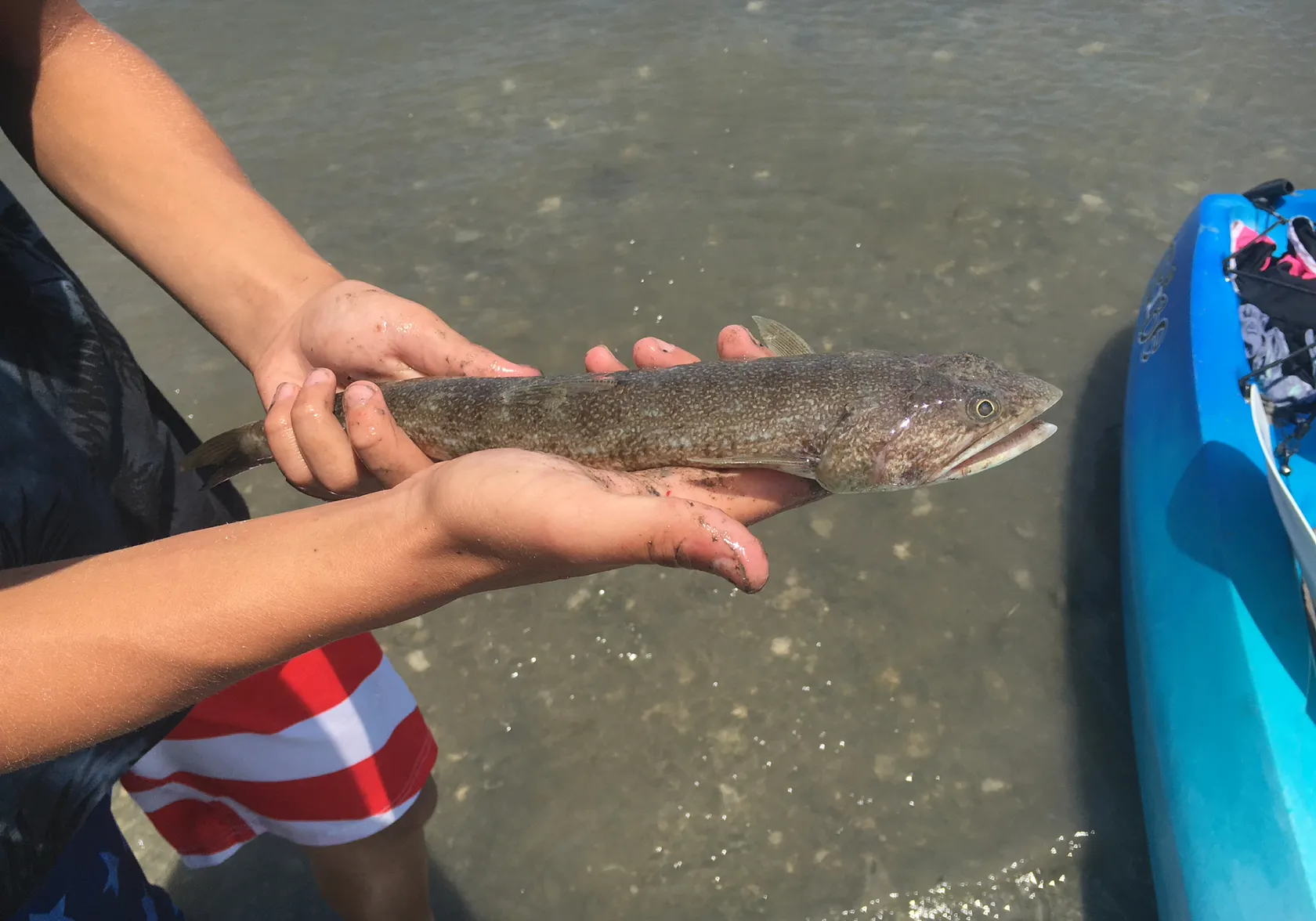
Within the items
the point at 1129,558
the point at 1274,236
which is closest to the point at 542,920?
the point at 1129,558

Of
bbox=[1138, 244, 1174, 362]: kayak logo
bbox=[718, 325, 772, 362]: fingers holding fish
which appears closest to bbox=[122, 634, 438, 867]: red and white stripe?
bbox=[718, 325, 772, 362]: fingers holding fish

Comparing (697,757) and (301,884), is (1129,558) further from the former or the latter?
(301,884)

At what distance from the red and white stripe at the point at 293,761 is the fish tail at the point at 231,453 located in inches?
33.1

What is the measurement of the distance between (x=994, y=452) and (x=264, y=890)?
4.38 meters

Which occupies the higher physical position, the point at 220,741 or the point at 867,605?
the point at 220,741

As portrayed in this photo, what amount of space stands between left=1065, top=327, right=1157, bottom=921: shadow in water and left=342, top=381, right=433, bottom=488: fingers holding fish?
4101mm

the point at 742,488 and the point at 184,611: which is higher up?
the point at 184,611

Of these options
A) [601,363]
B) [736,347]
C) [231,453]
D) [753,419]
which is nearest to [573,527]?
[753,419]

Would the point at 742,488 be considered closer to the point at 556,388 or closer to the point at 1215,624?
the point at 556,388

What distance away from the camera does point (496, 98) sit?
390 inches

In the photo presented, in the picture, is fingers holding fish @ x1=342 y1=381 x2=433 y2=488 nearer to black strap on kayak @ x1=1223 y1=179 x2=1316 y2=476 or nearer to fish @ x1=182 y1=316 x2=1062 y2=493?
fish @ x1=182 y1=316 x2=1062 y2=493

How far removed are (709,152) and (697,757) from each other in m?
6.52

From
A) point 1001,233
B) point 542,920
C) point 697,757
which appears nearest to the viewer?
point 542,920

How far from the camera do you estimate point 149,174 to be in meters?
3.02
